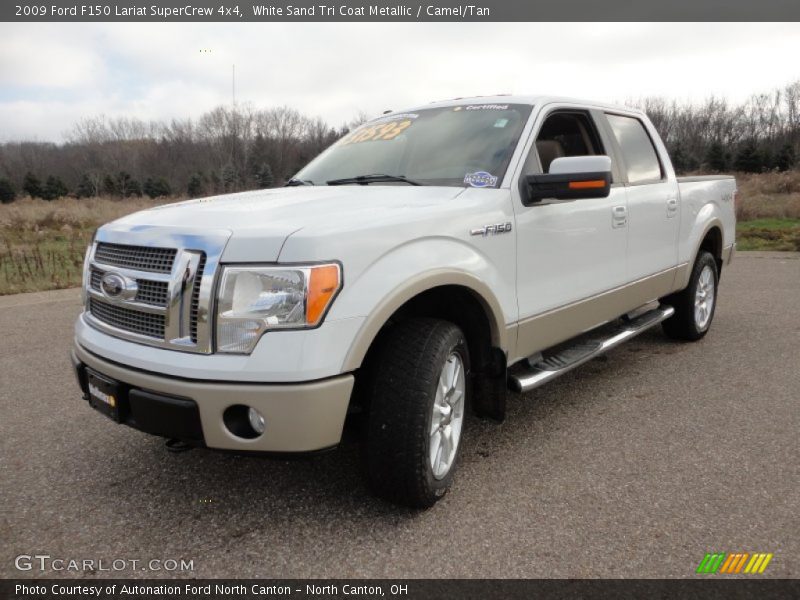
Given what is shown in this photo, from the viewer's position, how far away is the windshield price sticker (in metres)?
3.69

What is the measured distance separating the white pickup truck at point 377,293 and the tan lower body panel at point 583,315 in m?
0.01

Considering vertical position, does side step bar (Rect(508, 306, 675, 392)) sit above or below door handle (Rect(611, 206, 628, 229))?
below

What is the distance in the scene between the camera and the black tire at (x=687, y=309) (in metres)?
5.20

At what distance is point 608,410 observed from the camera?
12.5 feet

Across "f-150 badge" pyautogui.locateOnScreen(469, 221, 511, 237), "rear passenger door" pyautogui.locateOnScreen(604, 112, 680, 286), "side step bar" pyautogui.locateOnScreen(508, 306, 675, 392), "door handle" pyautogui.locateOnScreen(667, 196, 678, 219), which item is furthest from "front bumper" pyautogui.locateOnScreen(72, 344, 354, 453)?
"door handle" pyautogui.locateOnScreen(667, 196, 678, 219)

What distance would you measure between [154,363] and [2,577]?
952mm

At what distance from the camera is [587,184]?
2.83 metres

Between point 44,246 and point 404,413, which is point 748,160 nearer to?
point 44,246

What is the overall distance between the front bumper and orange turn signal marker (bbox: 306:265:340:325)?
0.24 meters

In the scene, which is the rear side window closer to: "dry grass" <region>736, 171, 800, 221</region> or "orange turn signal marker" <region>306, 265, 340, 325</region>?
"orange turn signal marker" <region>306, 265, 340, 325</region>

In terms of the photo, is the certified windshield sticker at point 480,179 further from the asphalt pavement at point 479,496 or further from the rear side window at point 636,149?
the rear side window at point 636,149

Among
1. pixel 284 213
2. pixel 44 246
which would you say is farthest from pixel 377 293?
pixel 44 246

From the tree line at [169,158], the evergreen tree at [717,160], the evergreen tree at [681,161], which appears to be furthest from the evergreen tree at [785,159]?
the tree line at [169,158]

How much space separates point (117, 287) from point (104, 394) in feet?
1.43
